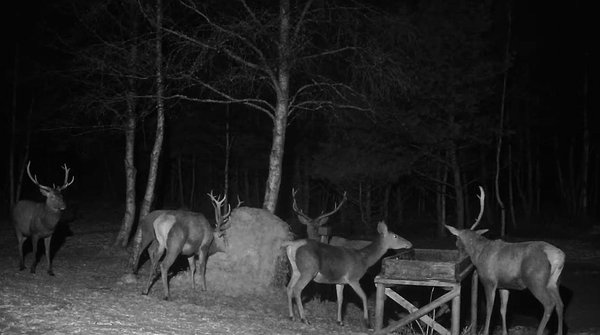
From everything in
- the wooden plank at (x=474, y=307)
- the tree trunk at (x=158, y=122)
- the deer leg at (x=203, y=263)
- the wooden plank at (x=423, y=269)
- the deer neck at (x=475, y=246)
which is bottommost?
the wooden plank at (x=474, y=307)

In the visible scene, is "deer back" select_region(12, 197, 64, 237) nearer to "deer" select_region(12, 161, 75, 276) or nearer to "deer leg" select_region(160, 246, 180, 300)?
"deer" select_region(12, 161, 75, 276)

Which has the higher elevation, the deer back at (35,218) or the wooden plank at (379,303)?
the deer back at (35,218)

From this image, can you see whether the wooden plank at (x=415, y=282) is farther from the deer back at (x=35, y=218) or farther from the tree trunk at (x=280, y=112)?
the deer back at (x=35, y=218)

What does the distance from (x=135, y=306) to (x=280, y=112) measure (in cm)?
531

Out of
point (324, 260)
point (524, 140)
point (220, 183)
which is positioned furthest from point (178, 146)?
point (324, 260)

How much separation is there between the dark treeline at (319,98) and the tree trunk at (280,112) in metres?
0.03

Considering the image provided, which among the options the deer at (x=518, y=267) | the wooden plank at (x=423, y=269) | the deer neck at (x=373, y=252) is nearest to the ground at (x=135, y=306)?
the wooden plank at (x=423, y=269)

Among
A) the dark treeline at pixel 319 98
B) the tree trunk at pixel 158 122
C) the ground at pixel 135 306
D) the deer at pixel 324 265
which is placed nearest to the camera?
the ground at pixel 135 306

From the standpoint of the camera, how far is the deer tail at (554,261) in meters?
10.0

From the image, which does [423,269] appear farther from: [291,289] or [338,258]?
[291,289]

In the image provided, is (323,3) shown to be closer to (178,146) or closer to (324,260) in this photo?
(324,260)

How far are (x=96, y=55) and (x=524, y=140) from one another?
26.6 m

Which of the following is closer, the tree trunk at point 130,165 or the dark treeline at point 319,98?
the dark treeline at point 319,98

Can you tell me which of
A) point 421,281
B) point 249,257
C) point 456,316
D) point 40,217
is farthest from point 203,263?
point 456,316
